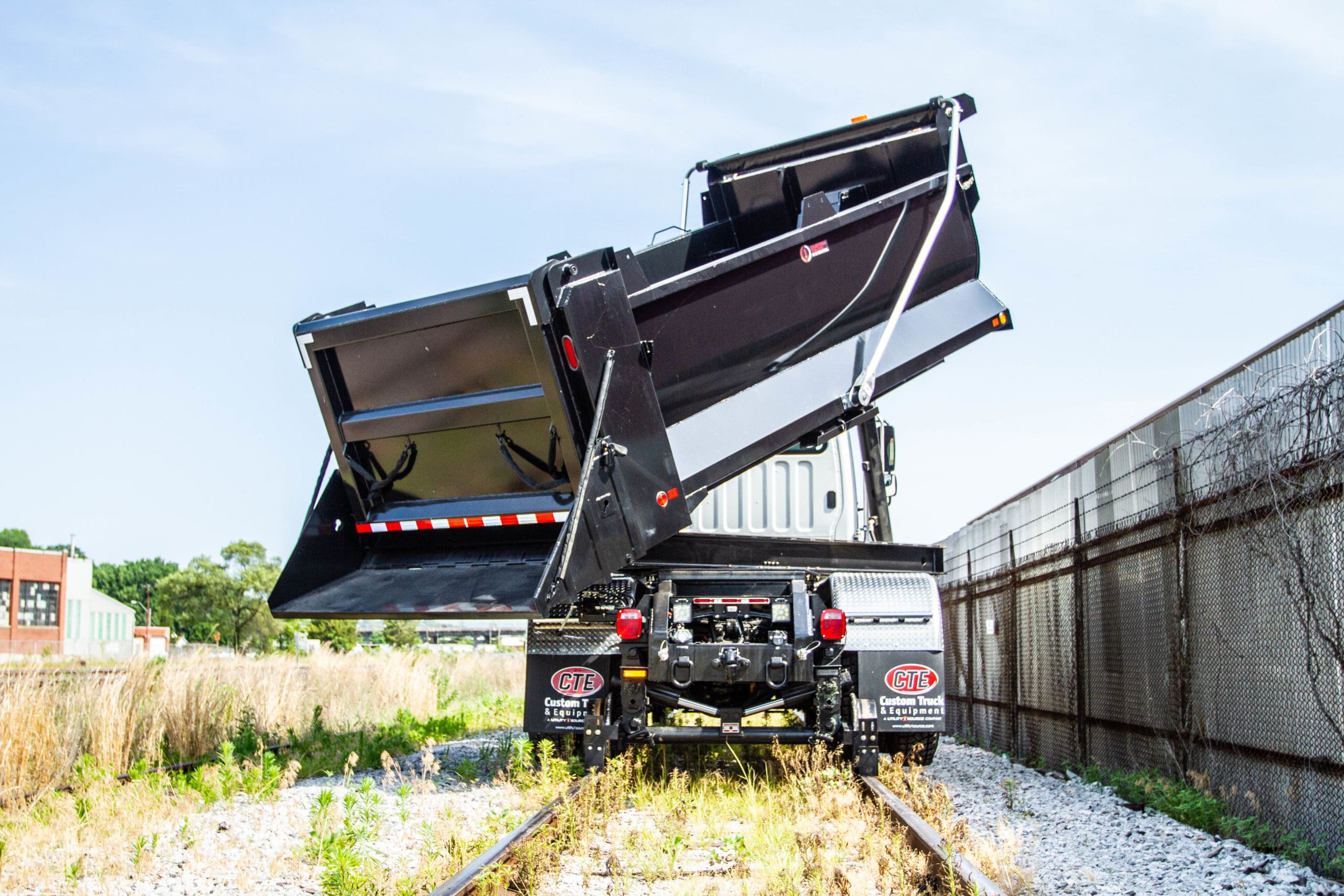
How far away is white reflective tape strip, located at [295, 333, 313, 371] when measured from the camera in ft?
21.9

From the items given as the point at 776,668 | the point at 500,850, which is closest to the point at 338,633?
the point at 776,668

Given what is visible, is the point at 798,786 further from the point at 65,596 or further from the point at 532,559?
the point at 65,596

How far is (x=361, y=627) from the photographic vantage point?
79.6 meters

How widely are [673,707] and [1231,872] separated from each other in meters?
3.08

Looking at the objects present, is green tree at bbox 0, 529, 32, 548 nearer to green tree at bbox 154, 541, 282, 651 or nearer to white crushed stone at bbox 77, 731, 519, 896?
green tree at bbox 154, 541, 282, 651

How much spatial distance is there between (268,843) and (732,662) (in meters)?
2.55

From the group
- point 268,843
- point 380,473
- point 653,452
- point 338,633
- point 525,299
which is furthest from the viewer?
point 338,633

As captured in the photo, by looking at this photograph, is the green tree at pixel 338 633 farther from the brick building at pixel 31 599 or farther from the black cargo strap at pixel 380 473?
the black cargo strap at pixel 380 473

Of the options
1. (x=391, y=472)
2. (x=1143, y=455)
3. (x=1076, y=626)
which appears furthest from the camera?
(x=1076, y=626)

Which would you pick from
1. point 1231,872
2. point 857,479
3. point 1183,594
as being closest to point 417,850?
point 1231,872

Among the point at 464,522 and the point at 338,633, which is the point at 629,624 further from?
the point at 338,633

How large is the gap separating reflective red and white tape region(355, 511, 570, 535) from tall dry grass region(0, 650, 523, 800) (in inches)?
97.4

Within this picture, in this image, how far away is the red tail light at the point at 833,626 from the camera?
21.1 ft

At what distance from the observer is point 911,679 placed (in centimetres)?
670
